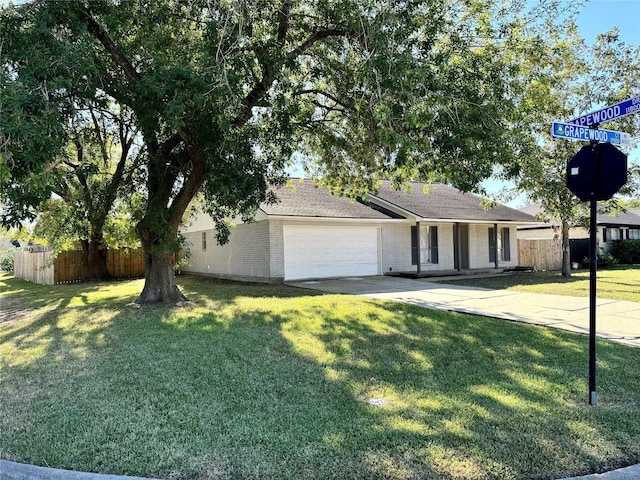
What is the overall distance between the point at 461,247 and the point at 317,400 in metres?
19.5

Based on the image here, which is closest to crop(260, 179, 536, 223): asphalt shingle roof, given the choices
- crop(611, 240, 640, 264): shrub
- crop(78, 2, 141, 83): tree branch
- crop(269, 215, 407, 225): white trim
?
crop(269, 215, 407, 225): white trim

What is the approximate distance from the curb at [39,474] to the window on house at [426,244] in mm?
18760

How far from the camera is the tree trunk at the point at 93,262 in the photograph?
21.8 meters

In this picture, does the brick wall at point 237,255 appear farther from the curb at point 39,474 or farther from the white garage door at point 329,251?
the curb at point 39,474

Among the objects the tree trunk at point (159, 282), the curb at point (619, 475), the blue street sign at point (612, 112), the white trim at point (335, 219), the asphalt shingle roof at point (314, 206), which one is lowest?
the curb at point (619, 475)

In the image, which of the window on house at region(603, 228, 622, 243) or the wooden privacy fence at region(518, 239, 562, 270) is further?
the window on house at region(603, 228, 622, 243)

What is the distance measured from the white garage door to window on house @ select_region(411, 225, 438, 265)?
2.08m

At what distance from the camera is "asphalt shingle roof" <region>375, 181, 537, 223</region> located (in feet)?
69.1

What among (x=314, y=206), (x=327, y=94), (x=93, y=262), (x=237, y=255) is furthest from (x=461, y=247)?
(x=93, y=262)

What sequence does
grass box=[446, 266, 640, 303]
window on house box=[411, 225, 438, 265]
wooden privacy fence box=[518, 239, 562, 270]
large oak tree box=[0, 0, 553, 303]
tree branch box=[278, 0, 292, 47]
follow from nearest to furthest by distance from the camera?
large oak tree box=[0, 0, 553, 303] → tree branch box=[278, 0, 292, 47] → grass box=[446, 266, 640, 303] → window on house box=[411, 225, 438, 265] → wooden privacy fence box=[518, 239, 562, 270]

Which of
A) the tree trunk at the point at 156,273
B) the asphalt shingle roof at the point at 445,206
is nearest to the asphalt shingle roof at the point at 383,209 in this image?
the asphalt shingle roof at the point at 445,206

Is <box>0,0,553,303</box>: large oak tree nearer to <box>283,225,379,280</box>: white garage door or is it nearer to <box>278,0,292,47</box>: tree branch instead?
<box>278,0,292,47</box>: tree branch

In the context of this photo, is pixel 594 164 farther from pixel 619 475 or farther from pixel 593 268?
pixel 619 475

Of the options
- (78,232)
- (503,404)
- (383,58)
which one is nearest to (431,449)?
(503,404)
